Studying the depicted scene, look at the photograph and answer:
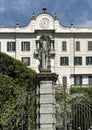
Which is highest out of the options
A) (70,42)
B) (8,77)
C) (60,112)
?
(70,42)

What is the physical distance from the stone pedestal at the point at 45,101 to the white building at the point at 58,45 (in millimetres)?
49965

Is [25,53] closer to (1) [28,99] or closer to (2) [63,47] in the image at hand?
(2) [63,47]

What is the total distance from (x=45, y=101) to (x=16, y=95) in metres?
18.9

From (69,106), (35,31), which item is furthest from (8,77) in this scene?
(35,31)

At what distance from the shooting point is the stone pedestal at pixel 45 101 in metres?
20.6

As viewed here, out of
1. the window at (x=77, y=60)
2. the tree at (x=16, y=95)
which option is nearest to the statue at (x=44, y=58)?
the tree at (x=16, y=95)

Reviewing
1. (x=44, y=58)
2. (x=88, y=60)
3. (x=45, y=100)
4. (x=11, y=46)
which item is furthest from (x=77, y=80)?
(x=45, y=100)

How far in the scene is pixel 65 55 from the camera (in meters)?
72.4

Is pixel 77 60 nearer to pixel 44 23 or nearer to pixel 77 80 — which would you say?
pixel 77 80

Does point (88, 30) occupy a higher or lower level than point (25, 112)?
higher

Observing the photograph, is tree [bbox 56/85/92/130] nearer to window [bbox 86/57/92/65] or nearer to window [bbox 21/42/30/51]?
window [bbox 86/57/92/65]

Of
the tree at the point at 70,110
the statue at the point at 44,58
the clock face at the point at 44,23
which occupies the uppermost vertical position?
the clock face at the point at 44,23

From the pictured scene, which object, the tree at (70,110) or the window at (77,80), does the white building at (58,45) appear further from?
the tree at (70,110)

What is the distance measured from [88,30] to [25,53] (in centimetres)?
941
